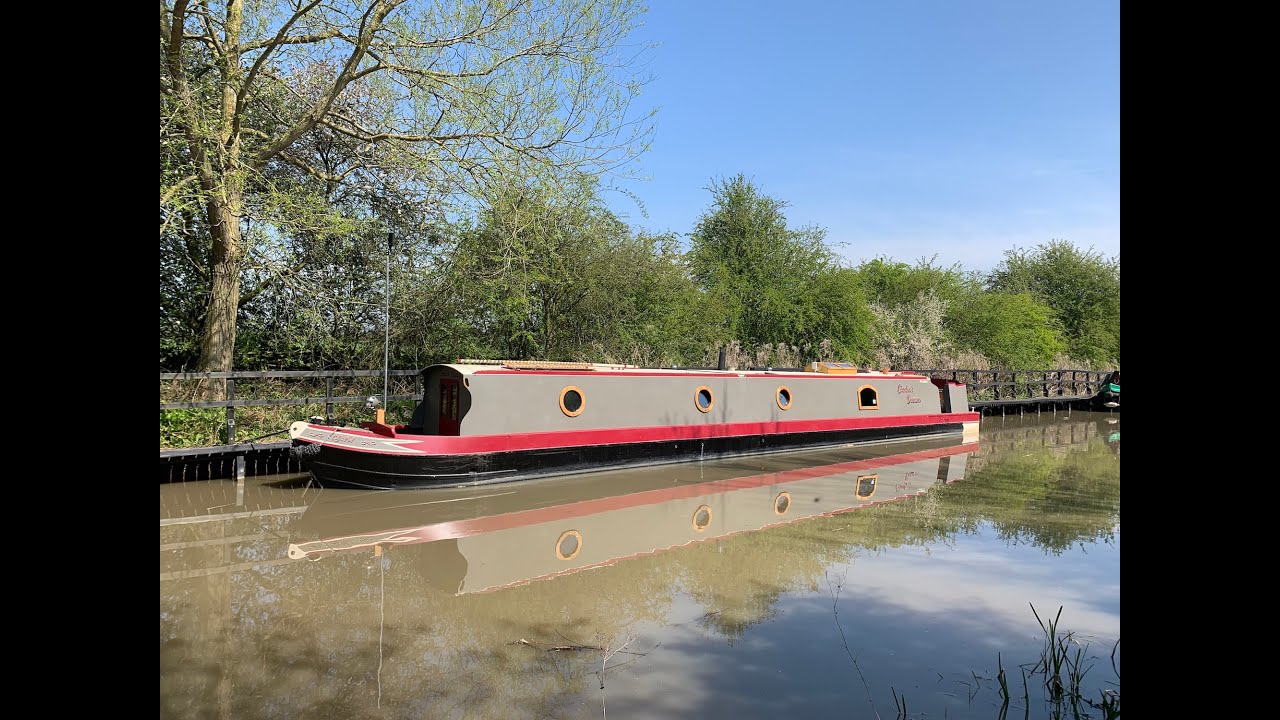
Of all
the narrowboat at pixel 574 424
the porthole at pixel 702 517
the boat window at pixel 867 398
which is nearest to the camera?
the porthole at pixel 702 517

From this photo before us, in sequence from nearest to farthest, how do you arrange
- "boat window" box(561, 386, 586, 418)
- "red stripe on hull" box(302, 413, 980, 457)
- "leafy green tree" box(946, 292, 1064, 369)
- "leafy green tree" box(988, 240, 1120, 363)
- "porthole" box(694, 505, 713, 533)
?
"porthole" box(694, 505, 713, 533), "red stripe on hull" box(302, 413, 980, 457), "boat window" box(561, 386, 586, 418), "leafy green tree" box(946, 292, 1064, 369), "leafy green tree" box(988, 240, 1120, 363)

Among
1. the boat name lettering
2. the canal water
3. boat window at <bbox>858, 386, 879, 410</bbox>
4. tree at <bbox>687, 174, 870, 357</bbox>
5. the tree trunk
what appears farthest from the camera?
tree at <bbox>687, 174, 870, 357</bbox>

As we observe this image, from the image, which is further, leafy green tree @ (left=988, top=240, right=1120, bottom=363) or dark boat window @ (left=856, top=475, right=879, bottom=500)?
leafy green tree @ (left=988, top=240, right=1120, bottom=363)

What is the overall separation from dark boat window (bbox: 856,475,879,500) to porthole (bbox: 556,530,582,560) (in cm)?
428

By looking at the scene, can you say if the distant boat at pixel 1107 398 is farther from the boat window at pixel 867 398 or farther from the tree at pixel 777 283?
the boat window at pixel 867 398

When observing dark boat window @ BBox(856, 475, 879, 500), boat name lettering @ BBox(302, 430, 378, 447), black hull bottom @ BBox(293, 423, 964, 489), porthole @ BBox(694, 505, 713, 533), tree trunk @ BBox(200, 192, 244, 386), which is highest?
tree trunk @ BBox(200, 192, 244, 386)

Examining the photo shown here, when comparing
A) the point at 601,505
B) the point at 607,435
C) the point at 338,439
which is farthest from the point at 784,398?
the point at 338,439

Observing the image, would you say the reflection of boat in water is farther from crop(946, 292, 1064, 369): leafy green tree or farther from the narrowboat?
crop(946, 292, 1064, 369): leafy green tree

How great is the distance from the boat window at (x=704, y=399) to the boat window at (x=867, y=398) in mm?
4377

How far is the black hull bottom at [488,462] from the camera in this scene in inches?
377

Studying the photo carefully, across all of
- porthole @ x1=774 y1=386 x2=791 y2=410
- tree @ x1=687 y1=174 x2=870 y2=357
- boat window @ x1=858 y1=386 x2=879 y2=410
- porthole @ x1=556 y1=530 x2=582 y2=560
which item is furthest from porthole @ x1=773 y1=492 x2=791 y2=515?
tree @ x1=687 y1=174 x2=870 y2=357

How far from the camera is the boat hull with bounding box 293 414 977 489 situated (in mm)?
9578

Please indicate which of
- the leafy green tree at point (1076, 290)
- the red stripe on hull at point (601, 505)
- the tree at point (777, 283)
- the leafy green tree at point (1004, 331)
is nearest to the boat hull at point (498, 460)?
the red stripe on hull at point (601, 505)

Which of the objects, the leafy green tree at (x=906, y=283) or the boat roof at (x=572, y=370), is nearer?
the boat roof at (x=572, y=370)
